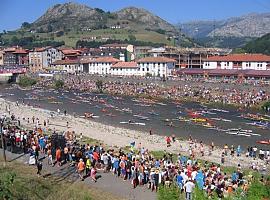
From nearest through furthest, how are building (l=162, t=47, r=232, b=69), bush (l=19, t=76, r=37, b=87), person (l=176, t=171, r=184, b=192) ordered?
person (l=176, t=171, r=184, b=192), building (l=162, t=47, r=232, b=69), bush (l=19, t=76, r=37, b=87)

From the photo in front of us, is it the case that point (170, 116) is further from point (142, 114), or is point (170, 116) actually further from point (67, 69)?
point (67, 69)

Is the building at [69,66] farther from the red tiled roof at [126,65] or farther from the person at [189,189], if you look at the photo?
the person at [189,189]

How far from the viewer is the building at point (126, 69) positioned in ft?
313

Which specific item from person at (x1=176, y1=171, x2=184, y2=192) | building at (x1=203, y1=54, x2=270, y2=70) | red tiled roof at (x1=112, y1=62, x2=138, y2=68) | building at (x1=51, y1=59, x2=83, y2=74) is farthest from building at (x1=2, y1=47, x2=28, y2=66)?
person at (x1=176, y1=171, x2=184, y2=192)

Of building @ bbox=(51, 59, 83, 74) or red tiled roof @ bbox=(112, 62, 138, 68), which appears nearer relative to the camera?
red tiled roof @ bbox=(112, 62, 138, 68)

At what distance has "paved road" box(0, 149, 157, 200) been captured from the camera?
18.5m

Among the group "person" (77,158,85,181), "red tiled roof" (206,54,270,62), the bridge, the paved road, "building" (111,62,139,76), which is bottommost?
the paved road

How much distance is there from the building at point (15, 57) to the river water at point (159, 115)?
59716 mm

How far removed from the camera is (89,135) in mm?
38188

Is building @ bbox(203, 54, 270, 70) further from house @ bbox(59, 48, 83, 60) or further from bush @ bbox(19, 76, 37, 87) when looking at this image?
house @ bbox(59, 48, 83, 60)

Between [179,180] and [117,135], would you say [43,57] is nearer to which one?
[117,135]

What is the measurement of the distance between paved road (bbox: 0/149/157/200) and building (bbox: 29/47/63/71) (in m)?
103

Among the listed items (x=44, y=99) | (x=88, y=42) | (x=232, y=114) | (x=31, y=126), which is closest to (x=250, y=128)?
(x=232, y=114)

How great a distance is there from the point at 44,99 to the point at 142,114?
24119 mm
